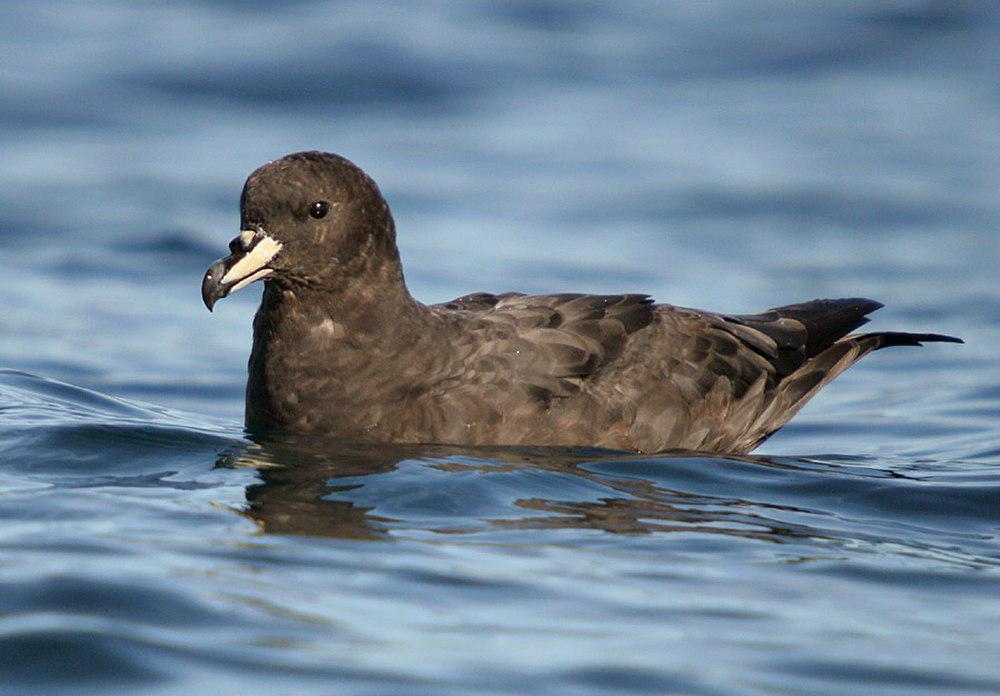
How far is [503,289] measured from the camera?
11336 mm

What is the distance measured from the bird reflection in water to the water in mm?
25

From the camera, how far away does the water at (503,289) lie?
4574 mm

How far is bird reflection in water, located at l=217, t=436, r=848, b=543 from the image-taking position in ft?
18.8

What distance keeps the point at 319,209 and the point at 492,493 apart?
153 centimetres

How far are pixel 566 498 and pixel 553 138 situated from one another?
8816 millimetres

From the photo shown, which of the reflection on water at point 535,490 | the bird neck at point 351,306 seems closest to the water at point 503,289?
the reflection on water at point 535,490

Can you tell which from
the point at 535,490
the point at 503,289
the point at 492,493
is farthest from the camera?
the point at 503,289

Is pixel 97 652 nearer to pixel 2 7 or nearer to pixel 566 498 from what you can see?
pixel 566 498

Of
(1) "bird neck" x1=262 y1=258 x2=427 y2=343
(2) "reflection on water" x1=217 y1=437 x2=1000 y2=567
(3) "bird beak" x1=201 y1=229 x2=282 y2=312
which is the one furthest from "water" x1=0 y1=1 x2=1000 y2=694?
(3) "bird beak" x1=201 y1=229 x2=282 y2=312

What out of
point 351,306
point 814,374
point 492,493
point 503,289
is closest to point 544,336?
point 351,306

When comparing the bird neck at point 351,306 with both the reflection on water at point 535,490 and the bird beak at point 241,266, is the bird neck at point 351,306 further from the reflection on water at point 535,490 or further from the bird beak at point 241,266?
the reflection on water at point 535,490

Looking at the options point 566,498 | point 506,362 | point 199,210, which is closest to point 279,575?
point 566,498

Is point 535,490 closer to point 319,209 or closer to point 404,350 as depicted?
point 404,350

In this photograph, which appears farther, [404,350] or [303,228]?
[404,350]
